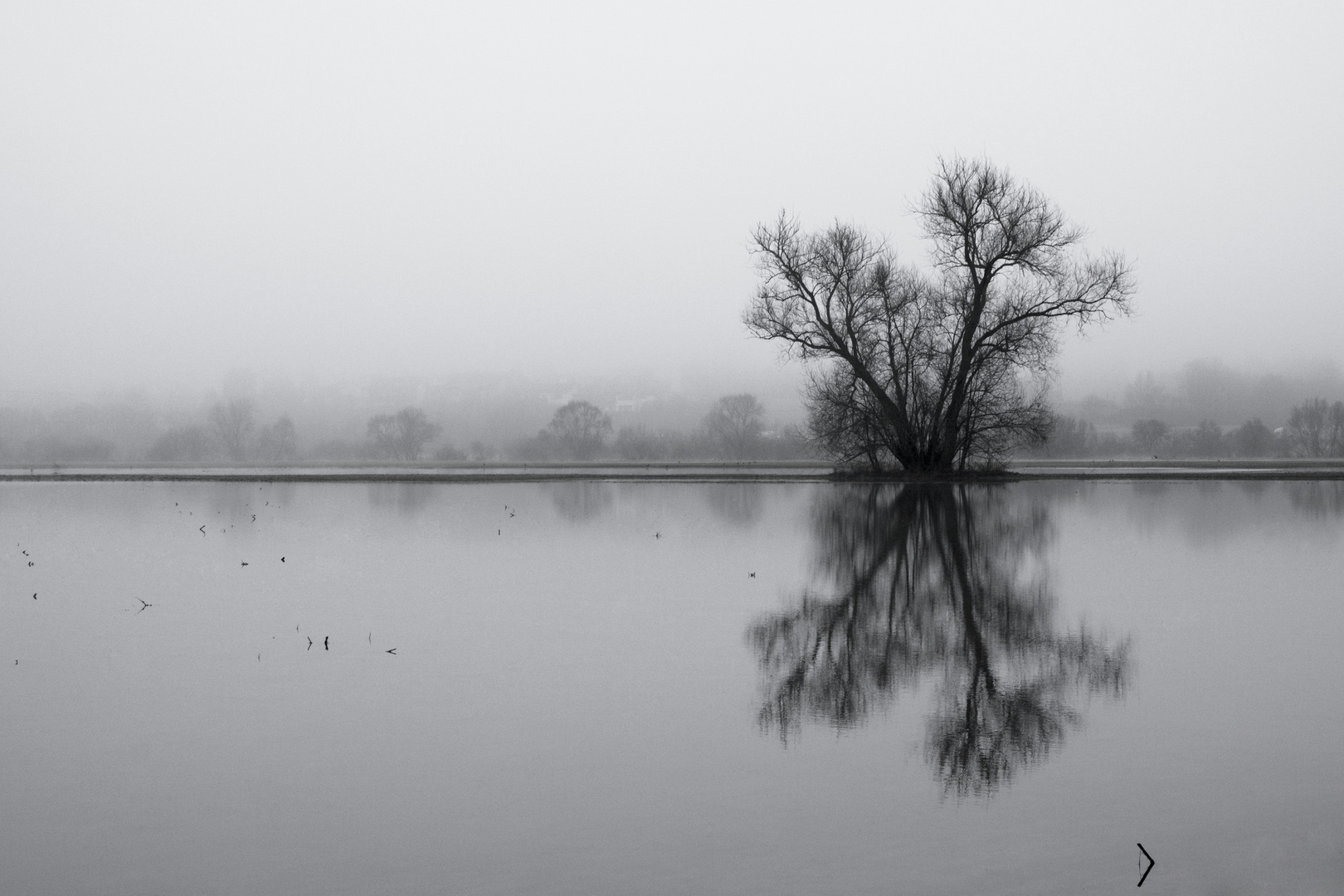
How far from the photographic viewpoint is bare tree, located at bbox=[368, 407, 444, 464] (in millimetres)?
83438

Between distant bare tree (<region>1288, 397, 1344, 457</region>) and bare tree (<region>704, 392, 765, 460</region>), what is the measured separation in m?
31.6

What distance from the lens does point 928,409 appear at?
39.6 m

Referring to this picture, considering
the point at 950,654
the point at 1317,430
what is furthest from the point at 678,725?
the point at 1317,430

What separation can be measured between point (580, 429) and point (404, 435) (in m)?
13.2

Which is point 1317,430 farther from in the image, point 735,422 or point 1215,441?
point 735,422

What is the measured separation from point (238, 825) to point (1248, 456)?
7315 centimetres

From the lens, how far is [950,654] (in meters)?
8.95

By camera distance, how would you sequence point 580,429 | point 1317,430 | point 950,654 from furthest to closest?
point 580,429 < point 1317,430 < point 950,654

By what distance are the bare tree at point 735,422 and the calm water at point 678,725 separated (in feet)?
202

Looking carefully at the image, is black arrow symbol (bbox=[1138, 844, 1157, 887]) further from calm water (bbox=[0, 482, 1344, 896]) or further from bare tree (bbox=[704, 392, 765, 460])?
bare tree (bbox=[704, 392, 765, 460])

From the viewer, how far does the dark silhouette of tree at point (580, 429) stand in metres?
79.8

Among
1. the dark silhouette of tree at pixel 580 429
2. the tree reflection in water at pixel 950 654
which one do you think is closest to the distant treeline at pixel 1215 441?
the dark silhouette of tree at pixel 580 429

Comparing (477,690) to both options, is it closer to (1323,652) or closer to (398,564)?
(1323,652)

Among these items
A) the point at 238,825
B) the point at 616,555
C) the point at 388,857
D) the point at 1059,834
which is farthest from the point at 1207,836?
the point at 616,555
